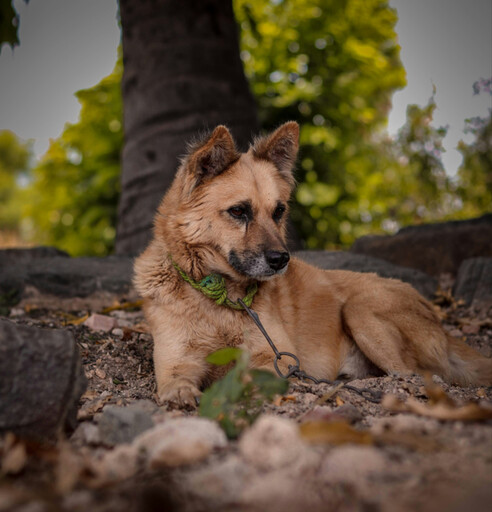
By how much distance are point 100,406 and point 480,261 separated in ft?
14.8

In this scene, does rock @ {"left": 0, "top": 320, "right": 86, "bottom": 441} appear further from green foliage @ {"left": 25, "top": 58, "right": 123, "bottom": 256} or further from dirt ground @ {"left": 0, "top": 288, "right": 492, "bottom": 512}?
green foliage @ {"left": 25, "top": 58, "right": 123, "bottom": 256}

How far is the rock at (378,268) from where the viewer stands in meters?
5.49

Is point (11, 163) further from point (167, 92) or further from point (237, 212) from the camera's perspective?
point (237, 212)

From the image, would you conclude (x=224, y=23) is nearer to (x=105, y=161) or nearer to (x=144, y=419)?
(x=105, y=161)

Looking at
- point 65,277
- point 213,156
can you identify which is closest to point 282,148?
point 213,156

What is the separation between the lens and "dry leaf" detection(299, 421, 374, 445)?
1.38m

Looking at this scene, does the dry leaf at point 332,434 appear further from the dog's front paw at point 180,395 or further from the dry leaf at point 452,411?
the dog's front paw at point 180,395

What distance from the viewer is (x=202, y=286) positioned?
3277 mm

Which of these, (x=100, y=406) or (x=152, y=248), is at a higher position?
(x=152, y=248)

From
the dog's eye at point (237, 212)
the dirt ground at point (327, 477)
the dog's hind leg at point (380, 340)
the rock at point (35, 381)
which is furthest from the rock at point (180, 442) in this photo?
the dog's hind leg at point (380, 340)

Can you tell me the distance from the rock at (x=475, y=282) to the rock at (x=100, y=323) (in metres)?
3.79

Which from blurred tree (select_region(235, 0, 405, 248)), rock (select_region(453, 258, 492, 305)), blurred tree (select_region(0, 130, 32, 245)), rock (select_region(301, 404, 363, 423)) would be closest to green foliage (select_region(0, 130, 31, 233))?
blurred tree (select_region(0, 130, 32, 245))

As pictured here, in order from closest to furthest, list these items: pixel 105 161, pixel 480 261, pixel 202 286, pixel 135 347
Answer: pixel 202 286
pixel 135 347
pixel 480 261
pixel 105 161

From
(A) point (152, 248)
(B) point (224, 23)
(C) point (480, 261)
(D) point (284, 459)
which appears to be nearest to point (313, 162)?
(B) point (224, 23)
